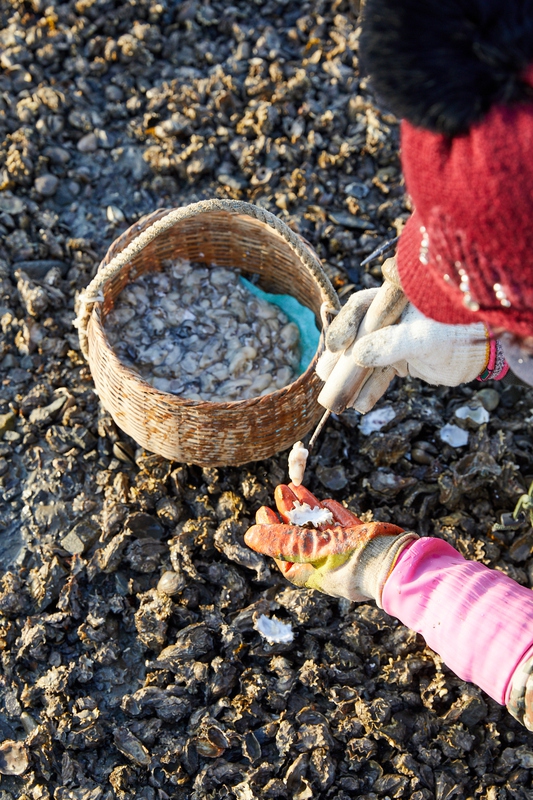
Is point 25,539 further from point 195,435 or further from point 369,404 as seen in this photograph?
point 369,404

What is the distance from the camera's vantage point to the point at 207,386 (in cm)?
279

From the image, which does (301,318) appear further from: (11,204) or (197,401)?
(11,204)

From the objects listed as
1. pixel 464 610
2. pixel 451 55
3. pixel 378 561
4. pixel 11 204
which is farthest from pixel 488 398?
pixel 11 204

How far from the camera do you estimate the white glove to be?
1805 millimetres

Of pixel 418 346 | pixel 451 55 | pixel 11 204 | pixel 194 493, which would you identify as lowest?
pixel 194 493

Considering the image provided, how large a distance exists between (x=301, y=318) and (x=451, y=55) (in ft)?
6.39

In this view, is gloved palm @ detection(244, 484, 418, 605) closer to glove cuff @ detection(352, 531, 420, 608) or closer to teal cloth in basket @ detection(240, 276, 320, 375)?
glove cuff @ detection(352, 531, 420, 608)

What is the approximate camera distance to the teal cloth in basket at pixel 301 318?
A: 9.63ft

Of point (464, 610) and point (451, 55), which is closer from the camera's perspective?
point (451, 55)

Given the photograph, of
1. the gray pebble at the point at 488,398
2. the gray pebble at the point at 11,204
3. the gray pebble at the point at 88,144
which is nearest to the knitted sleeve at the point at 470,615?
the gray pebble at the point at 488,398

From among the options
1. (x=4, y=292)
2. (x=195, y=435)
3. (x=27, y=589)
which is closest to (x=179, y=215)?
(x=195, y=435)

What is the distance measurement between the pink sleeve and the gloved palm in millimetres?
55

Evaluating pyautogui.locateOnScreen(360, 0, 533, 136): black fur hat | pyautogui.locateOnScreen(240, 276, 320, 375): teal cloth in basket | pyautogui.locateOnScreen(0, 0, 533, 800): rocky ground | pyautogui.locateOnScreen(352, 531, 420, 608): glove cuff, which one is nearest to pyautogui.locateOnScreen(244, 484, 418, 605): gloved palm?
pyautogui.locateOnScreen(352, 531, 420, 608): glove cuff

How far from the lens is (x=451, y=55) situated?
3.53ft
